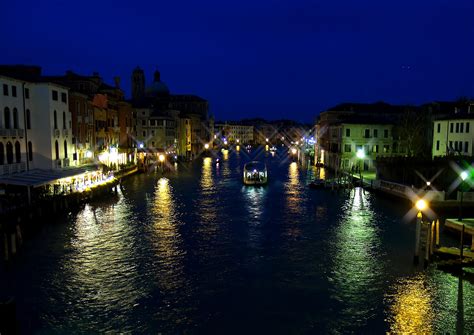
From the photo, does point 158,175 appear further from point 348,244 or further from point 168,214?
point 348,244

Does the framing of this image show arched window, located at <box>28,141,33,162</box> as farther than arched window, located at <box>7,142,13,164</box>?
Yes

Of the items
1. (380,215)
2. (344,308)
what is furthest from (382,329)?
(380,215)

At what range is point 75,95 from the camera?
48875 millimetres

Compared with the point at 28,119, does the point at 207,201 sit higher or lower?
lower

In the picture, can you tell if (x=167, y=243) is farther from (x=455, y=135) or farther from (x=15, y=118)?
(x=455, y=135)

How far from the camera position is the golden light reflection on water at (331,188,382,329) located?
17594mm

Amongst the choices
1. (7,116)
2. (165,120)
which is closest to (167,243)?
(7,116)

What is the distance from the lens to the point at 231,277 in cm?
2100

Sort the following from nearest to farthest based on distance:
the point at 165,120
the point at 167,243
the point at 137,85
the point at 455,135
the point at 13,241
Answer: the point at 13,241
the point at 167,243
the point at 455,135
the point at 165,120
the point at 137,85

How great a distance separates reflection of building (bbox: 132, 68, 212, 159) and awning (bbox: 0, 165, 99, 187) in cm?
4796

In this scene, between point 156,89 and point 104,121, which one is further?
point 156,89

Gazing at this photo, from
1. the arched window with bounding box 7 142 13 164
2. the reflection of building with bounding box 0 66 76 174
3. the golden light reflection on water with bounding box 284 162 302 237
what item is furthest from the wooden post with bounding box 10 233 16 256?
the golden light reflection on water with bounding box 284 162 302 237

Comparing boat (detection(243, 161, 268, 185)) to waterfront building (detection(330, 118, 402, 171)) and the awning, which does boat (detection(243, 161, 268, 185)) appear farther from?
the awning

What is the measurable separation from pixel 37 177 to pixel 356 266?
25.9 meters
